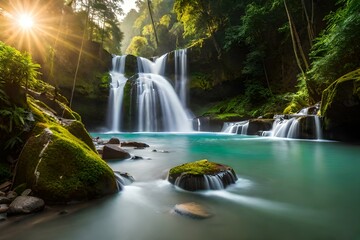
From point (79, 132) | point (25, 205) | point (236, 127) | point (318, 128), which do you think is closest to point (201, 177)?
point (25, 205)

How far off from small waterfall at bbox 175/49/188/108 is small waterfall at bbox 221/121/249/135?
788 cm

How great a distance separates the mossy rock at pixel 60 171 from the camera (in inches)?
136

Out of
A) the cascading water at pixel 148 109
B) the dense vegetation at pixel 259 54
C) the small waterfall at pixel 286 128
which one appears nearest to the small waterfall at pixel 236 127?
the dense vegetation at pixel 259 54

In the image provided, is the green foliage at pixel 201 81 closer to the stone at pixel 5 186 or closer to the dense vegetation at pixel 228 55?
the dense vegetation at pixel 228 55

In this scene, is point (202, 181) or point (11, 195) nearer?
point (11, 195)

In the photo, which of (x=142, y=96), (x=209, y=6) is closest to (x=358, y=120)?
(x=142, y=96)

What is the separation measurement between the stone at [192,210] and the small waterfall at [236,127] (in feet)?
45.9

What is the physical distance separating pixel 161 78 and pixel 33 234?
962 inches

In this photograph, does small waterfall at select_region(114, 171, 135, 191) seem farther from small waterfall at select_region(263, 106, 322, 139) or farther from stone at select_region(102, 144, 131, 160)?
small waterfall at select_region(263, 106, 322, 139)

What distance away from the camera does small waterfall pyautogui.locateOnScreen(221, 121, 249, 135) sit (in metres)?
17.1

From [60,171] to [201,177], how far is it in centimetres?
231

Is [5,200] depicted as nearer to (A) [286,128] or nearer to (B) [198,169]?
(B) [198,169]

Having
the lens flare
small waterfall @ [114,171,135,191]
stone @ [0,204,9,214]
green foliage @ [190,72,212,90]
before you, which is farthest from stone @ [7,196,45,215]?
green foliage @ [190,72,212,90]

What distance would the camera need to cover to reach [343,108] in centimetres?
1016
